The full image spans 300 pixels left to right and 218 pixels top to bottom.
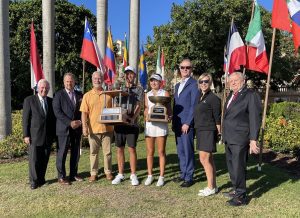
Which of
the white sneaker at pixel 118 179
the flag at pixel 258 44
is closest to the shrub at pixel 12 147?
the white sneaker at pixel 118 179

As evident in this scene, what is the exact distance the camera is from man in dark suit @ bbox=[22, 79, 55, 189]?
6.82 meters

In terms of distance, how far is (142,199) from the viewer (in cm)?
616

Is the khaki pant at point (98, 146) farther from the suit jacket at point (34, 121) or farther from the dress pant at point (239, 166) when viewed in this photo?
the dress pant at point (239, 166)

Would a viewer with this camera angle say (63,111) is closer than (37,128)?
No

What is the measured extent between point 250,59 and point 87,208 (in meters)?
5.39

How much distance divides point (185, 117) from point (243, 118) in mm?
1261

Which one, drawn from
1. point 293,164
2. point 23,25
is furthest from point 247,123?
point 23,25

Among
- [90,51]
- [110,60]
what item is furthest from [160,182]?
[110,60]

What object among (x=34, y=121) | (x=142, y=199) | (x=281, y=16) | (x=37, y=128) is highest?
(x=281, y=16)

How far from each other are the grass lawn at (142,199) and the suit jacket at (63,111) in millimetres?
1067

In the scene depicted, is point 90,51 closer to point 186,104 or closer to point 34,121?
point 34,121

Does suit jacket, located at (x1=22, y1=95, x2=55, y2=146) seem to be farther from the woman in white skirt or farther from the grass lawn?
the woman in white skirt

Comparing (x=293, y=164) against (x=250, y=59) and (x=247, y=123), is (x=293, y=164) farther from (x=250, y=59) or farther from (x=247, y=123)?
(x=247, y=123)

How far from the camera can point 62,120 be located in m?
6.89
